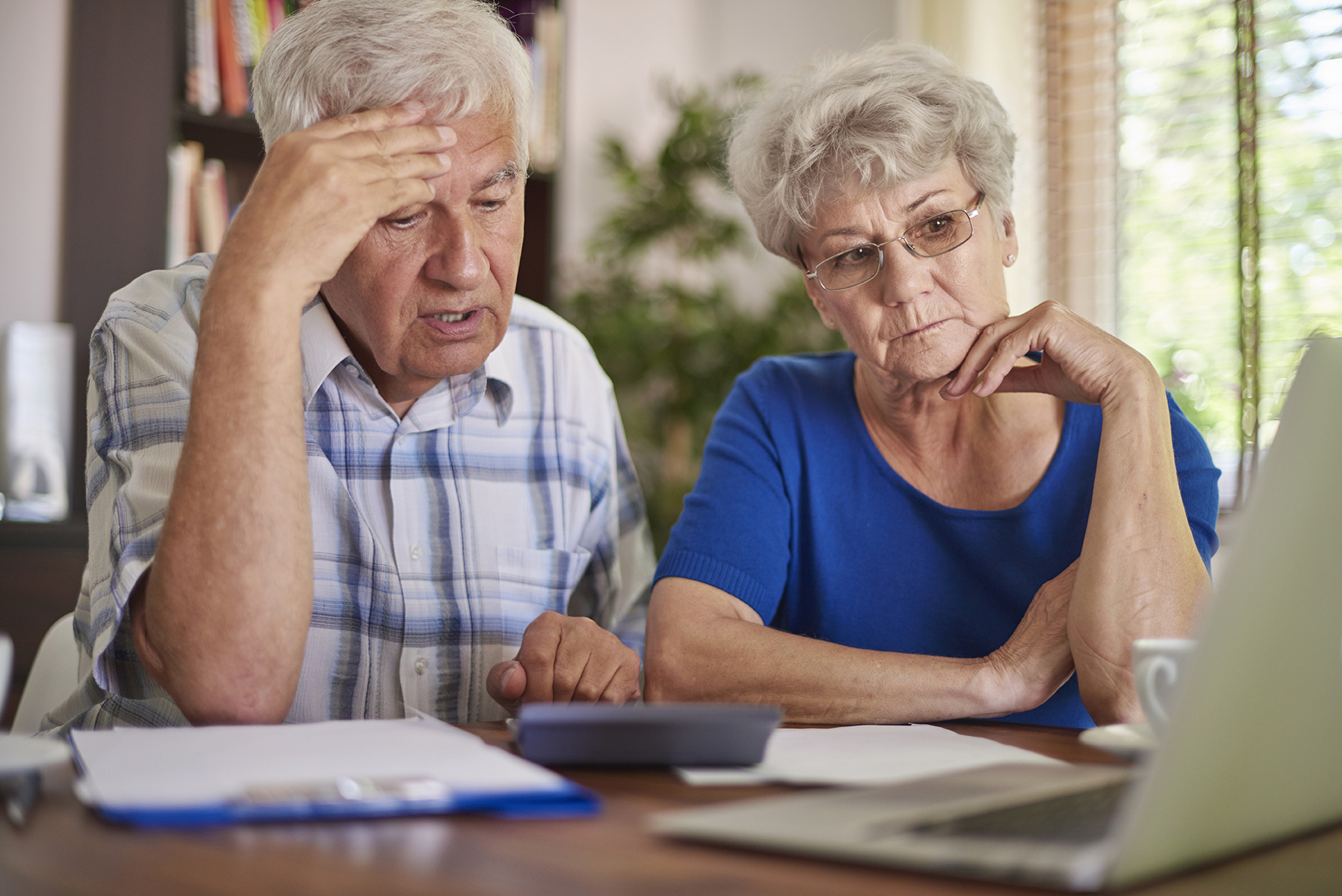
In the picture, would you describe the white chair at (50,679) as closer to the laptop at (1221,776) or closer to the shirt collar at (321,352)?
the shirt collar at (321,352)

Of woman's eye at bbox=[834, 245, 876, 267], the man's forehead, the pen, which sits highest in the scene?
the man's forehead

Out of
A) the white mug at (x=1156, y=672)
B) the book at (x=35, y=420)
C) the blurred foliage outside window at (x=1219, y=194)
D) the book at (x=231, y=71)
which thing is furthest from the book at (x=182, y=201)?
the blurred foliage outside window at (x=1219, y=194)

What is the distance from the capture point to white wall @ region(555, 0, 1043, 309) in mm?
3199

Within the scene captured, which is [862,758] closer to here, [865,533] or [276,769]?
[276,769]

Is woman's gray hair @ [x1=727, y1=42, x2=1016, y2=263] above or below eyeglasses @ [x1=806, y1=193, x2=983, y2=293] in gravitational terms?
above

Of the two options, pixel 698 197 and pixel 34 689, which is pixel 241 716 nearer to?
pixel 34 689

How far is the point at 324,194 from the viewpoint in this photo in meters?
1.03

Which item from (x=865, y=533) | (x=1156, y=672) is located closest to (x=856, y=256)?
(x=865, y=533)

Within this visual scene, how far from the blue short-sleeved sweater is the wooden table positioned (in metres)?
0.73

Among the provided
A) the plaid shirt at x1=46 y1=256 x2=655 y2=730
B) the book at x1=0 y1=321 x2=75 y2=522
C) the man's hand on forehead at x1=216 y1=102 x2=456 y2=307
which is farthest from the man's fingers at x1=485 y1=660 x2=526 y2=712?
the book at x1=0 y1=321 x2=75 y2=522

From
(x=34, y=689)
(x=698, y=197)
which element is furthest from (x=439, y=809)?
(x=698, y=197)

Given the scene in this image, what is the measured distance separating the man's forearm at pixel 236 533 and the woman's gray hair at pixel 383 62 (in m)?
0.30

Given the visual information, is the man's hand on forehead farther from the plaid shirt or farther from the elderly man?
the plaid shirt

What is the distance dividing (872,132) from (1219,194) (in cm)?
219
